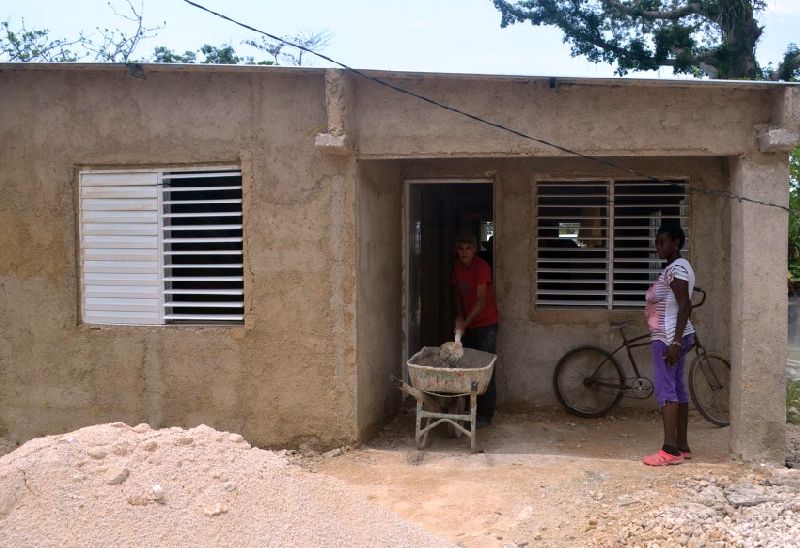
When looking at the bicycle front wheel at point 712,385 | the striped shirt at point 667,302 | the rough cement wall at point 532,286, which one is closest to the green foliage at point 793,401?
the bicycle front wheel at point 712,385

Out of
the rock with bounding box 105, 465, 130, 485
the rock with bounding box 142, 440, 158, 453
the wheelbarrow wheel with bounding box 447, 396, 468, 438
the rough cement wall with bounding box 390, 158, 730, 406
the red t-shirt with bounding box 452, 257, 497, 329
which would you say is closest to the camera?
the rock with bounding box 105, 465, 130, 485

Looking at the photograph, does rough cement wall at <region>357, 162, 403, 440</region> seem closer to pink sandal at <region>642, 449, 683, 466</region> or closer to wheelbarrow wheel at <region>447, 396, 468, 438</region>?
wheelbarrow wheel at <region>447, 396, 468, 438</region>

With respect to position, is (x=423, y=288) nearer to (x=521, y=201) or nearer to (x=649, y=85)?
(x=521, y=201)

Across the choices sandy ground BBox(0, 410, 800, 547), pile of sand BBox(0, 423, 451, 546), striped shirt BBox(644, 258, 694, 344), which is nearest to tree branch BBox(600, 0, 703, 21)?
sandy ground BBox(0, 410, 800, 547)

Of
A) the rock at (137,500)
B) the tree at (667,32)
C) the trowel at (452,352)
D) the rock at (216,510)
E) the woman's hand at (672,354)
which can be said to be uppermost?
the tree at (667,32)

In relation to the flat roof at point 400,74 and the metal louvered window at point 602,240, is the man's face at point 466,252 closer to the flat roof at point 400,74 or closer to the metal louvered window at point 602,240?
the metal louvered window at point 602,240

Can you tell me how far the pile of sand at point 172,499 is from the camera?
13.7ft

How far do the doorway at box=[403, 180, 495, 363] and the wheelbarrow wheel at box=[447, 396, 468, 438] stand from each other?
4.30 feet

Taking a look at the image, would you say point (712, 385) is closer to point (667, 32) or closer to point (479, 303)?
point (479, 303)

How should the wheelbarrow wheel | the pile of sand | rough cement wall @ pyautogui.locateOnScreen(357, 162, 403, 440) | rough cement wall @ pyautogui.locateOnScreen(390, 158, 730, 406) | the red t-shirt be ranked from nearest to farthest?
the pile of sand < rough cement wall @ pyautogui.locateOnScreen(357, 162, 403, 440) < the wheelbarrow wheel < the red t-shirt < rough cement wall @ pyautogui.locateOnScreen(390, 158, 730, 406)

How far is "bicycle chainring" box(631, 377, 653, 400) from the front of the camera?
7938mm

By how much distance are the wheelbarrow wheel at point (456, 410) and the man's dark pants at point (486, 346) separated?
1.24 ft

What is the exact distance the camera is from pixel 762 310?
6098 millimetres

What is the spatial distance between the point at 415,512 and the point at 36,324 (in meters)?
3.92
